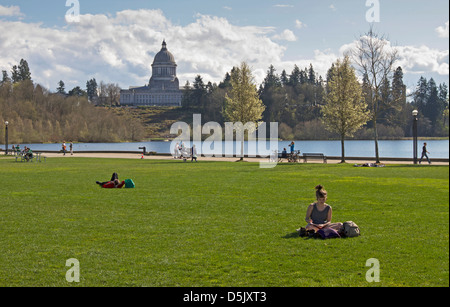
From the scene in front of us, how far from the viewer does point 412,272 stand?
8219 millimetres

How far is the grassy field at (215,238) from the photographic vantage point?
27.0ft

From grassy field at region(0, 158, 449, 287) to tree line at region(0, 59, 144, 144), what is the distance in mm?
120719

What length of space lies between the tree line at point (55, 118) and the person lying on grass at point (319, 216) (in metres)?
128

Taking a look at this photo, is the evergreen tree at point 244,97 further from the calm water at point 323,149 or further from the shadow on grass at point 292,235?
the shadow on grass at point 292,235

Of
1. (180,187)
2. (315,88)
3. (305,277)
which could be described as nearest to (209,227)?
(305,277)

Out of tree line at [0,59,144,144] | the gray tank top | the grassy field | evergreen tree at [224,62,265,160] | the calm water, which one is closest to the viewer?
A: the grassy field

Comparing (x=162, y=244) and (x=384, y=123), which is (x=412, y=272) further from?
(x=384, y=123)

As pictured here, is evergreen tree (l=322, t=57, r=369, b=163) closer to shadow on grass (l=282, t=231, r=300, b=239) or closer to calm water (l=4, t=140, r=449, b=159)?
calm water (l=4, t=140, r=449, b=159)

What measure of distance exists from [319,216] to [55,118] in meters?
147

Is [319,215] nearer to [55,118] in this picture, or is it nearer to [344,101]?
[344,101]

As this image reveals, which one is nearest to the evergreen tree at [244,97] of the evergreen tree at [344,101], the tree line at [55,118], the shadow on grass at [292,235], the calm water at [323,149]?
the evergreen tree at [344,101]

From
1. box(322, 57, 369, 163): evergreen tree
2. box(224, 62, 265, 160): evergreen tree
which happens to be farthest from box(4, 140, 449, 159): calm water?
box(322, 57, 369, 163): evergreen tree

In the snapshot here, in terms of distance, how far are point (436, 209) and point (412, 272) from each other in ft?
25.1

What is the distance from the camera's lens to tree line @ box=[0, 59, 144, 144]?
132875 mm
